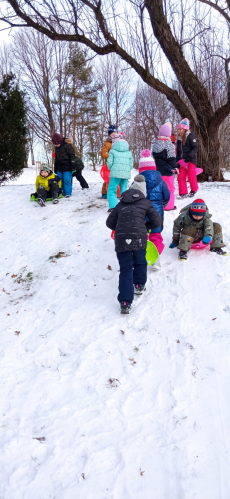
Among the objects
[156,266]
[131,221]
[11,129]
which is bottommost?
[156,266]

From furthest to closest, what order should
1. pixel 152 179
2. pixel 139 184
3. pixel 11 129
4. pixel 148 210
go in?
pixel 11 129 → pixel 152 179 → pixel 139 184 → pixel 148 210

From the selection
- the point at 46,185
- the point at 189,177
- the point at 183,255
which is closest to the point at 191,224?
the point at 183,255

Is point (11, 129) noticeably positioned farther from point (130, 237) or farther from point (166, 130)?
point (130, 237)

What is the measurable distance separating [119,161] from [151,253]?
7.62ft

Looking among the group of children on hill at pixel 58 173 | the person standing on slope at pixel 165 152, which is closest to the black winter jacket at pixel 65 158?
the group of children on hill at pixel 58 173

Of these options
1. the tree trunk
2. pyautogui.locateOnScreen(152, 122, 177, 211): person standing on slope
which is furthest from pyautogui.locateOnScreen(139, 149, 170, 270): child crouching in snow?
the tree trunk

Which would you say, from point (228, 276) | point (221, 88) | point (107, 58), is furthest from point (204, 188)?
point (107, 58)

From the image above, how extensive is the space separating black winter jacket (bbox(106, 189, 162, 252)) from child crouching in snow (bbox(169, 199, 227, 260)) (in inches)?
35.7

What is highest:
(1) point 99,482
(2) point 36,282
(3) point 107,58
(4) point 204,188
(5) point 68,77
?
(3) point 107,58

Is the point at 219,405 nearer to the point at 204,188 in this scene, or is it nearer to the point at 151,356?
the point at 151,356

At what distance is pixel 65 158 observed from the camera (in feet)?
25.9

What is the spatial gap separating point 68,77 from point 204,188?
15369 millimetres

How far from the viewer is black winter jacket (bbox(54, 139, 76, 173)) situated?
7902mm

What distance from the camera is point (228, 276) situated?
412cm
